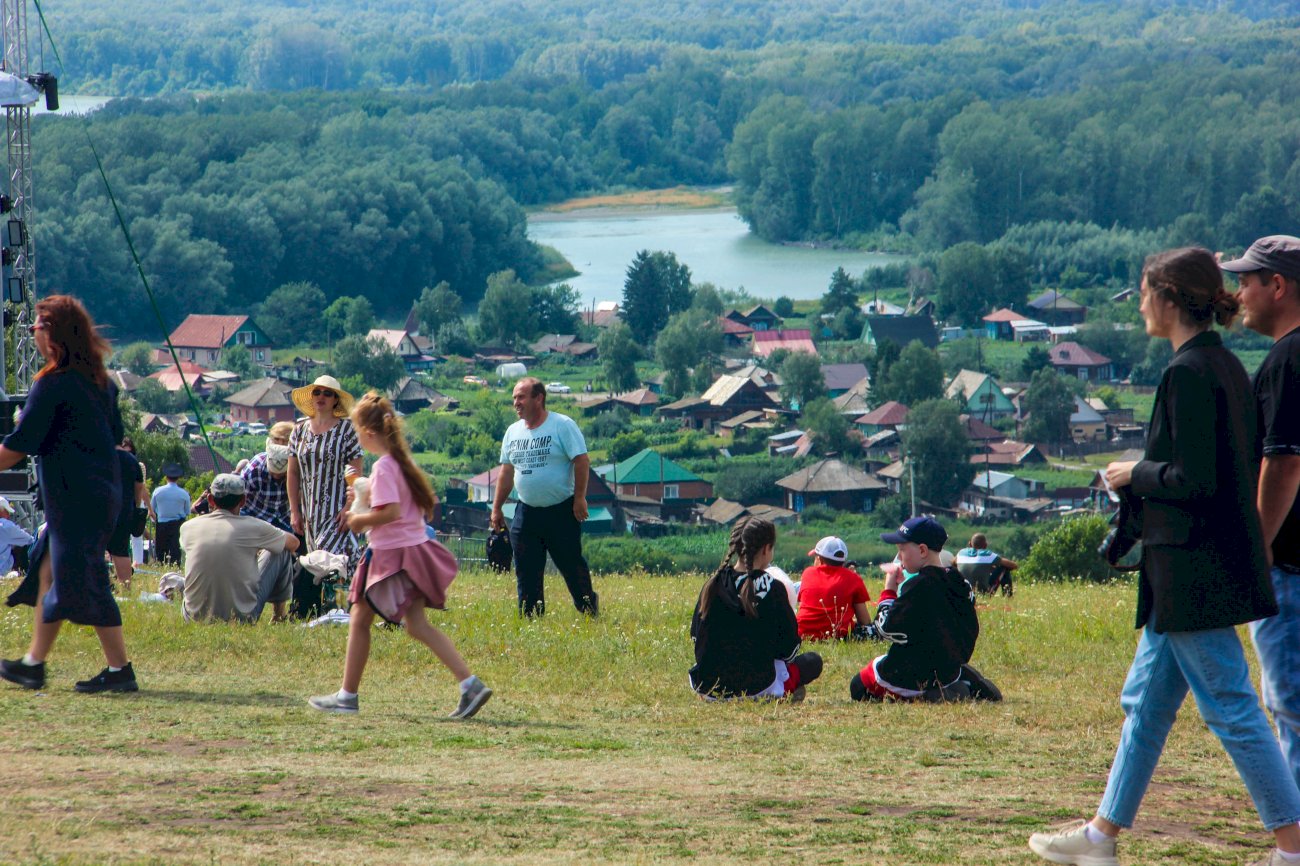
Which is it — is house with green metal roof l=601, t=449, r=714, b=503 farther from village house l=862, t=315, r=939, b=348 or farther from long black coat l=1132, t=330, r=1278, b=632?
long black coat l=1132, t=330, r=1278, b=632

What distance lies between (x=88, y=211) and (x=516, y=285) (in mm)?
26844

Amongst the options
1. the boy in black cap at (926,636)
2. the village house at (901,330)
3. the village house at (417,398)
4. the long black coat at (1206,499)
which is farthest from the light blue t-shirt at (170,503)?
the village house at (901,330)

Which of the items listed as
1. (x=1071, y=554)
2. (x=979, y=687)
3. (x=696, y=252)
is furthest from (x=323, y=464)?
(x=696, y=252)

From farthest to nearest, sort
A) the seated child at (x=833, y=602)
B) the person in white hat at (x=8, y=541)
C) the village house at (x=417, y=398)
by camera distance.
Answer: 1. the village house at (x=417, y=398)
2. the person in white hat at (x=8, y=541)
3. the seated child at (x=833, y=602)

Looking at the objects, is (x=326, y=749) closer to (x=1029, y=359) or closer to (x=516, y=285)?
(x=1029, y=359)

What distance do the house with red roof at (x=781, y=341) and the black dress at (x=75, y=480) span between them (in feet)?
268

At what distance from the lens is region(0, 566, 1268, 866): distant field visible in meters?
4.03

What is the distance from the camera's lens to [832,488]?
58.7 metres

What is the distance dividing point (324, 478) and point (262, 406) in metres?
64.7

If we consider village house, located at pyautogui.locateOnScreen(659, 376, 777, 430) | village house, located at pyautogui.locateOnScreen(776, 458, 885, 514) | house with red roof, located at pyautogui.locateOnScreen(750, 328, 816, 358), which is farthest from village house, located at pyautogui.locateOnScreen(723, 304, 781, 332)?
village house, located at pyautogui.locateOnScreen(776, 458, 885, 514)

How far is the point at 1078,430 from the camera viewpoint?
70938mm

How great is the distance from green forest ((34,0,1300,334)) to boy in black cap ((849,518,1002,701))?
89506mm

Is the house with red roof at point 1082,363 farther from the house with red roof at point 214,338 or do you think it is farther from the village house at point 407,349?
the house with red roof at point 214,338

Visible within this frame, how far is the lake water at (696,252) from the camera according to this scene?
110m
